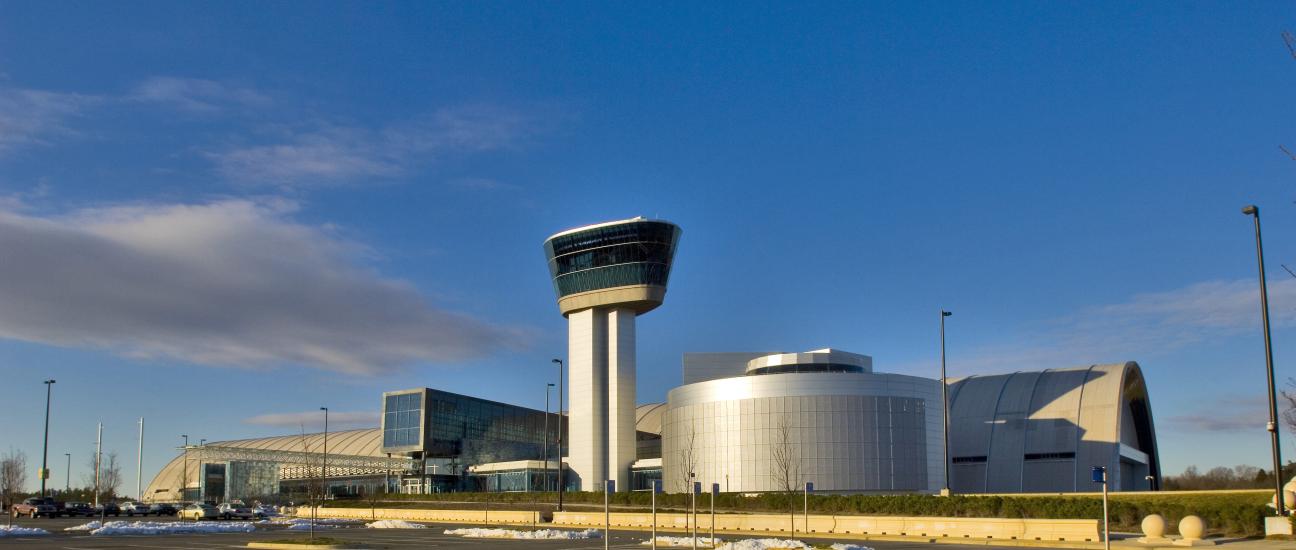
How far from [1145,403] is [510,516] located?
7697 centimetres

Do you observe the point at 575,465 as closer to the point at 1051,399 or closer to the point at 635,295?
the point at 635,295

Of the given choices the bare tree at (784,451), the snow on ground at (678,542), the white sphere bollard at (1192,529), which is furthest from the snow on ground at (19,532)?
the bare tree at (784,451)

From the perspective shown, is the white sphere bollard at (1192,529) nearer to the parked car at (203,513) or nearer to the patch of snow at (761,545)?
the patch of snow at (761,545)

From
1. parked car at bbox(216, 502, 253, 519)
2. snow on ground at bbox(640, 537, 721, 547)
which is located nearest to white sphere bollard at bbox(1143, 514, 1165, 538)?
snow on ground at bbox(640, 537, 721, 547)

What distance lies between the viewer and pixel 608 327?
110m

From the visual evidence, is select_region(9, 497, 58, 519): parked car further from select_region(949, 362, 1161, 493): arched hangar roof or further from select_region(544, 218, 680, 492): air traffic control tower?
select_region(949, 362, 1161, 493): arched hangar roof

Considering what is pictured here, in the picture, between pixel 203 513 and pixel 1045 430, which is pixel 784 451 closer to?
pixel 1045 430

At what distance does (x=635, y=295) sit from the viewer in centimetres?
10562

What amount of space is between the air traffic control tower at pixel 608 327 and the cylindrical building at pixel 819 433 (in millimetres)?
11394

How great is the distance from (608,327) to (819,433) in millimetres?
26455

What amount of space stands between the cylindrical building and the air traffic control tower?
1139 centimetres

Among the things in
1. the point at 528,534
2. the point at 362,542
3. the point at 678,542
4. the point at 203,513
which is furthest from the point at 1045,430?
the point at 362,542

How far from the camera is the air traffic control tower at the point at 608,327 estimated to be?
349ft

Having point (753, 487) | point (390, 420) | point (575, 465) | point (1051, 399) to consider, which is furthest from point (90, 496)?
point (1051, 399)
